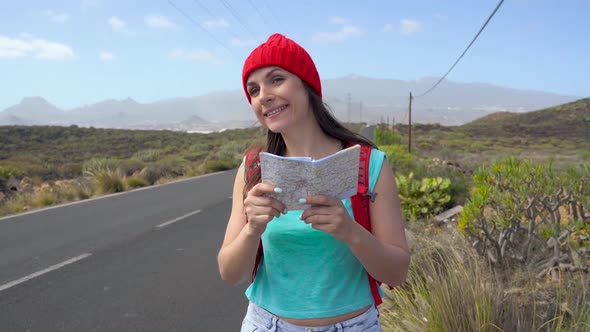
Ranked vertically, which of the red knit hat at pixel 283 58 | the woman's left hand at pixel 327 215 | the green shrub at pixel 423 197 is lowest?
the green shrub at pixel 423 197

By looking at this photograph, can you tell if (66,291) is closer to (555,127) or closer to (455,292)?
(455,292)

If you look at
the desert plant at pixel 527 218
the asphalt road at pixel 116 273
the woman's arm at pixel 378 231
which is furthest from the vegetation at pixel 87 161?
the desert plant at pixel 527 218

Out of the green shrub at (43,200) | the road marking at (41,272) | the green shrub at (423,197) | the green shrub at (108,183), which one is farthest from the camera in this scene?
the green shrub at (108,183)

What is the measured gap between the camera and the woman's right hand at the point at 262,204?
1.35 metres

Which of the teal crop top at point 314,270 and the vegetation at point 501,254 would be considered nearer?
the teal crop top at point 314,270

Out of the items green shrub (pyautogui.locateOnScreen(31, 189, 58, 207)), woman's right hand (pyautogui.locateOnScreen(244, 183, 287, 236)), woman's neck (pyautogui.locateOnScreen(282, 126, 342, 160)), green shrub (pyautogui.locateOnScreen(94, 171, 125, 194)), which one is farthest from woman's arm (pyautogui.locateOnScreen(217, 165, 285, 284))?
green shrub (pyautogui.locateOnScreen(94, 171, 125, 194))

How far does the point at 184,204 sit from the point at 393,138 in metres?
26.1

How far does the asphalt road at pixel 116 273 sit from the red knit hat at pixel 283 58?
3.08 meters

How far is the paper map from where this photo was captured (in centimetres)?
129

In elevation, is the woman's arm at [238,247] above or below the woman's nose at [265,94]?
below

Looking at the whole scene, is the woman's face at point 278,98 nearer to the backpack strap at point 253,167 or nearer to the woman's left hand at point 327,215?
the backpack strap at point 253,167

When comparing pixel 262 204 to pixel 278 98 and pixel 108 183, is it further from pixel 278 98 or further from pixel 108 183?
pixel 108 183

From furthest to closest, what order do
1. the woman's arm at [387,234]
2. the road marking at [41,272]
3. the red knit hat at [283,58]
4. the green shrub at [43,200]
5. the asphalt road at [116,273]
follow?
the green shrub at [43,200] → the road marking at [41,272] → the asphalt road at [116,273] → the red knit hat at [283,58] → the woman's arm at [387,234]

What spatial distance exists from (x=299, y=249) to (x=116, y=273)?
187 inches
